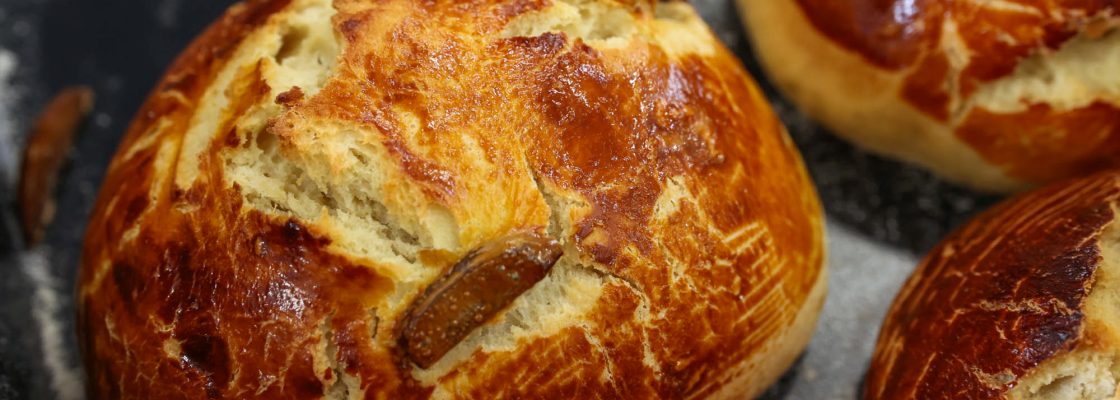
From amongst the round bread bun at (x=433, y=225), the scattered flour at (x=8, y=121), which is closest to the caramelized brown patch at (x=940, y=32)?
the round bread bun at (x=433, y=225)

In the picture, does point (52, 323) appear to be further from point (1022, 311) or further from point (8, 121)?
point (1022, 311)

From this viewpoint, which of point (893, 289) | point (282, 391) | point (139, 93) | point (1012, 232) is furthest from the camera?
point (139, 93)

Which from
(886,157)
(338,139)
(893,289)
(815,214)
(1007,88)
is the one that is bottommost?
(893,289)

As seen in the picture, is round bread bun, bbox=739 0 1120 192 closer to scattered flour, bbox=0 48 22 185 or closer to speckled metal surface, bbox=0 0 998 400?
speckled metal surface, bbox=0 0 998 400

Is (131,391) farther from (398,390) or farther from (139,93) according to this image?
(139,93)

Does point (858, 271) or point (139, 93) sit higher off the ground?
point (139, 93)

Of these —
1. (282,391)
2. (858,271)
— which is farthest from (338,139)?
(858,271)

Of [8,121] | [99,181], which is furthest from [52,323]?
[8,121]
